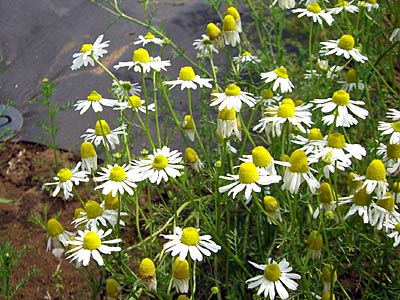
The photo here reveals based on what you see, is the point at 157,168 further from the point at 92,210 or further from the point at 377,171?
the point at 377,171

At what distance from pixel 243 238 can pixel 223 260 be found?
0.11 meters

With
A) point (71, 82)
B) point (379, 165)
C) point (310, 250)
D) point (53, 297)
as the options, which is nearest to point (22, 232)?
point (53, 297)

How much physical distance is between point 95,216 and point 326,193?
61cm

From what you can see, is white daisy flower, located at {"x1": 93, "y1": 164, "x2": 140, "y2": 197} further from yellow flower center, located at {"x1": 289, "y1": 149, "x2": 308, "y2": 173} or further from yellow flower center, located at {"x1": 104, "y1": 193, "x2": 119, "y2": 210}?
yellow flower center, located at {"x1": 289, "y1": 149, "x2": 308, "y2": 173}

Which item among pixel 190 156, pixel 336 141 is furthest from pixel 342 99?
pixel 190 156

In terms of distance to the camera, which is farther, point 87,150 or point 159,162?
point 87,150

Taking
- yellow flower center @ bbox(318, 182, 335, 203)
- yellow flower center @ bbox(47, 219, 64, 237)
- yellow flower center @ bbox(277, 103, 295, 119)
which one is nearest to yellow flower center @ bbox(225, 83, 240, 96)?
yellow flower center @ bbox(277, 103, 295, 119)

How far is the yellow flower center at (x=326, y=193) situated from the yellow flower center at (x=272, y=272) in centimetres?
22

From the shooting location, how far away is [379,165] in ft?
4.84

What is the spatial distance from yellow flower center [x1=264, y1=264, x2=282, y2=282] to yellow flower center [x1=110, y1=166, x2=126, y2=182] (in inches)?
17.0

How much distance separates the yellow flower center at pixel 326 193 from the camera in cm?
155

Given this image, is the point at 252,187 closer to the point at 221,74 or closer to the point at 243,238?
the point at 243,238

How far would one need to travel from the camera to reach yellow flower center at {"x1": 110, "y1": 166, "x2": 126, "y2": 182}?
150 cm

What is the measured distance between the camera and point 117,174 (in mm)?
1505
